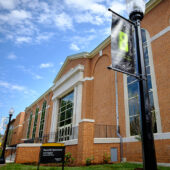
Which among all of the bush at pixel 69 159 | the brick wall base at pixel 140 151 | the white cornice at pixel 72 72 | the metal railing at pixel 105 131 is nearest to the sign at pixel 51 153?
the bush at pixel 69 159

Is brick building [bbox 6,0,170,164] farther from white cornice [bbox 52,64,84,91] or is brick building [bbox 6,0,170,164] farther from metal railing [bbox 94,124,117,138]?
white cornice [bbox 52,64,84,91]

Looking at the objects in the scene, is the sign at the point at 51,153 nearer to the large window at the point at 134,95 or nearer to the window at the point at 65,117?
the large window at the point at 134,95

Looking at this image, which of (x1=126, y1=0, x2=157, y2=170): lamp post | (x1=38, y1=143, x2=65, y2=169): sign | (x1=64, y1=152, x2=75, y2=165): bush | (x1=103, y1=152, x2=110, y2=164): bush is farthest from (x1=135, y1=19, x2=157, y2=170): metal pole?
(x1=64, y1=152, x2=75, y2=165): bush

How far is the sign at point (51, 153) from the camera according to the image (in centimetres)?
623

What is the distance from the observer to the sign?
623cm

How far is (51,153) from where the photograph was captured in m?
6.35

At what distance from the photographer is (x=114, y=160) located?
10.4 m

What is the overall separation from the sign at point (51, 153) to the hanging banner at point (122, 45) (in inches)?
175

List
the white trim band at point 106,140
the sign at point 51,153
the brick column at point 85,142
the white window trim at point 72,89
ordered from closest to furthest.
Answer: the sign at point 51,153
the brick column at point 85,142
the white trim band at point 106,140
the white window trim at point 72,89

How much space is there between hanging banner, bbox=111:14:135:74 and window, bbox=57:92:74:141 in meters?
15.5

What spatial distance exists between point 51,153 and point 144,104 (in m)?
4.50

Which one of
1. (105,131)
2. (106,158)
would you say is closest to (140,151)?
(106,158)

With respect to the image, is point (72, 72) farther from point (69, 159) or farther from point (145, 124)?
point (145, 124)

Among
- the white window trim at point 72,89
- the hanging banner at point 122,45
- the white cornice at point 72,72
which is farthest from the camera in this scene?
the white cornice at point 72,72
